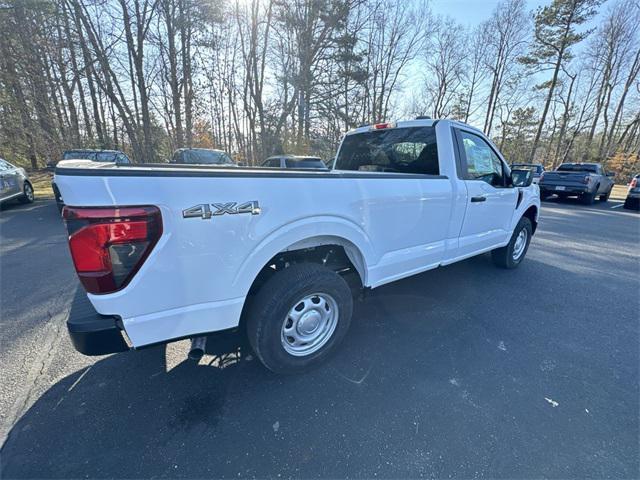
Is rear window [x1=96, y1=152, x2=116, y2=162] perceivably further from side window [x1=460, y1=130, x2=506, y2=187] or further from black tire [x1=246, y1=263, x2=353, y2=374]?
side window [x1=460, y1=130, x2=506, y2=187]

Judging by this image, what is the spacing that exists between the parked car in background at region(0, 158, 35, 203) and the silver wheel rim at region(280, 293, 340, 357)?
10631mm

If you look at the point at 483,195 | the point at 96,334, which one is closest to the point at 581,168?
the point at 483,195

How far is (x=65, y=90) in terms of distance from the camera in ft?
58.0

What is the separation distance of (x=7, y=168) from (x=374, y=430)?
40.7 ft

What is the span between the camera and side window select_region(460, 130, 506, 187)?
3.34 m

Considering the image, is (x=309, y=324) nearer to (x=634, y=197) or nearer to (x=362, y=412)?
(x=362, y=412)

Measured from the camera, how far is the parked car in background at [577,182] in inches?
491

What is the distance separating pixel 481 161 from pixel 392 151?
1.13 m

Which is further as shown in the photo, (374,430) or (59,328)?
(59,328)

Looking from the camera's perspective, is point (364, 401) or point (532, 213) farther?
point (532, 213)

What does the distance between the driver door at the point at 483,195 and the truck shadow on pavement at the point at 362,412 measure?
1.20 m

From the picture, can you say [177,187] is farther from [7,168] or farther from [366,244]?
[7,168]

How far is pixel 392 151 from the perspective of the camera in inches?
137

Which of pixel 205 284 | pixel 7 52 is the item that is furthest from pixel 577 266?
pixel 7 52
